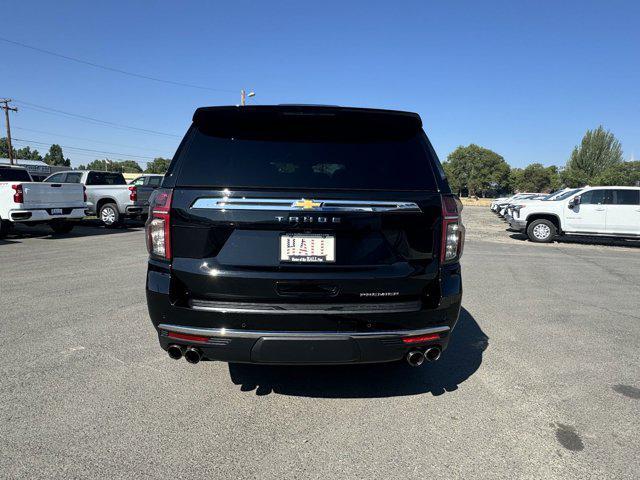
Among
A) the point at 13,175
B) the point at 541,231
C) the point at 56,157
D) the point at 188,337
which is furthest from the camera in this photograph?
the point at 56,157

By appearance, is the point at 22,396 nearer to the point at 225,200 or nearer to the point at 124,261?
the point at 225,200

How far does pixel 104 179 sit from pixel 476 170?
11620 cm

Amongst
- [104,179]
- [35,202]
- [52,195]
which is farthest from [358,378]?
[104,179]

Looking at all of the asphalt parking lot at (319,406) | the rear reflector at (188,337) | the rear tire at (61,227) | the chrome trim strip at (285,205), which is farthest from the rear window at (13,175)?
the chrome trim strip at (285,205)

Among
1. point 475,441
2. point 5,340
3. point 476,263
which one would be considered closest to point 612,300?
point 476,263

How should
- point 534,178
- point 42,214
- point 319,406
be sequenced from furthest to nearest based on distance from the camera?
point 534,178 → point 42,214 → point 319,406

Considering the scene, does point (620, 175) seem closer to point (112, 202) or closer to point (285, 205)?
point (112, 202)

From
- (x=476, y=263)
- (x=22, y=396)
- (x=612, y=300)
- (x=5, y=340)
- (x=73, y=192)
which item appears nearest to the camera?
(x=22, y=396)

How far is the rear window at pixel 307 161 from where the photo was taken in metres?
2.72

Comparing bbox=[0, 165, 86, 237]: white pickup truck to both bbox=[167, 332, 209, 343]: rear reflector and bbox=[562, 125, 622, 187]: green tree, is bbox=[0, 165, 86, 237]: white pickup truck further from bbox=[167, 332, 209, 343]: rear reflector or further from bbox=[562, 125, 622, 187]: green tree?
bbox=[562, 125, 622, 187]: green tree

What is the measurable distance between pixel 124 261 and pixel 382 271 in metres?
7.54

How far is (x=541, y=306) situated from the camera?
6020 mm

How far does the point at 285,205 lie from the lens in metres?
2.60

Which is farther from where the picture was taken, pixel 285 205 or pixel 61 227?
pixel 61 227
